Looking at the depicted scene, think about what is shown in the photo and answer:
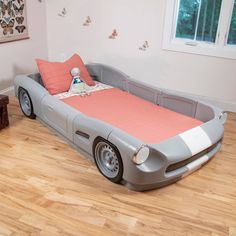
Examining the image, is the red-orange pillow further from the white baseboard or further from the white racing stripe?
the white racing stripe

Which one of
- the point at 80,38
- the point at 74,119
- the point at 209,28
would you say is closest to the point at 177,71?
the point at 209,28

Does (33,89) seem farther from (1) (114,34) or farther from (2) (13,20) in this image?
(1) (114,34)

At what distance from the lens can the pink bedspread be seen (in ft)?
7.13

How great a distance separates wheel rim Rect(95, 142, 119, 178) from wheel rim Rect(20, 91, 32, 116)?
107 cm

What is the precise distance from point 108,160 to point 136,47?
1800mm

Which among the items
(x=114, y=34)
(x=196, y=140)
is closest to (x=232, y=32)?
(x=114, y=34)

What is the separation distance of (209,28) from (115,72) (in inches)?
44.1

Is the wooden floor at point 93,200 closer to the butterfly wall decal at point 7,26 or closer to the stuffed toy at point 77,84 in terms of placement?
the stuffed toy at point 77,84

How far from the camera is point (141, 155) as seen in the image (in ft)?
5.67

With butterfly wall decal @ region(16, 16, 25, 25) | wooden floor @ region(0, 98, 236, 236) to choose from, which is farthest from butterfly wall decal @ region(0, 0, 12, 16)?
wooden floor @ region(0, 98, 236, 236)

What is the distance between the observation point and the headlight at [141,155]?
1.71 meters

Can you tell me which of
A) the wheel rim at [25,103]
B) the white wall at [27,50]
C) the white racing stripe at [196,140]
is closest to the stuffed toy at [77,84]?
the wheel rim at [25,103]

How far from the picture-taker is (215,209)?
1750 mm

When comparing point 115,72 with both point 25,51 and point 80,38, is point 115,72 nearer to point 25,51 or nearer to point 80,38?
point 80,38
